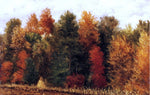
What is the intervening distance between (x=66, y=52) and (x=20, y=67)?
371 inches

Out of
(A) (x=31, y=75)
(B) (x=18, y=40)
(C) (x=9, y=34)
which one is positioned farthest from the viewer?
(C) (x=9, y=34)

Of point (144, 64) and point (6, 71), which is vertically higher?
point (144, 64)

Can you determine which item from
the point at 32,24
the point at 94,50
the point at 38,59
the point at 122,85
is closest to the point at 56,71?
the point at 38,59

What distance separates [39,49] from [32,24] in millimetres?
13423

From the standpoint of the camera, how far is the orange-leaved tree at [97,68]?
28.8 meters

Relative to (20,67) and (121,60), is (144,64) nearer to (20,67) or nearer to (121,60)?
(121,60)

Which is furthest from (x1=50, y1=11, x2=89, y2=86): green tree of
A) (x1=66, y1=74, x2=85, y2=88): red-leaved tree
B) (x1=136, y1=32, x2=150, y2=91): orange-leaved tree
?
(x1=136, y1=32, x2=150, y2=91): orange-leaved tree

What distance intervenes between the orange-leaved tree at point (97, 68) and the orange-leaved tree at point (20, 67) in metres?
11.9

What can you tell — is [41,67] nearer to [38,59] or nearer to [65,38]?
[38,59]

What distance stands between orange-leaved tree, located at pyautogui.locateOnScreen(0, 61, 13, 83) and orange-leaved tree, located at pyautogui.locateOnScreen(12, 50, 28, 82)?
1.46 meters

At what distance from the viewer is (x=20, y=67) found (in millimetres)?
33375

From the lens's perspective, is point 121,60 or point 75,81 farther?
point 75,81

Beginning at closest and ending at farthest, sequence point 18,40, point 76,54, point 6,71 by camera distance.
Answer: point 76,54
point 6,71
point 18,40

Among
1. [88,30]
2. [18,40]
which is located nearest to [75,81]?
[88,30]
